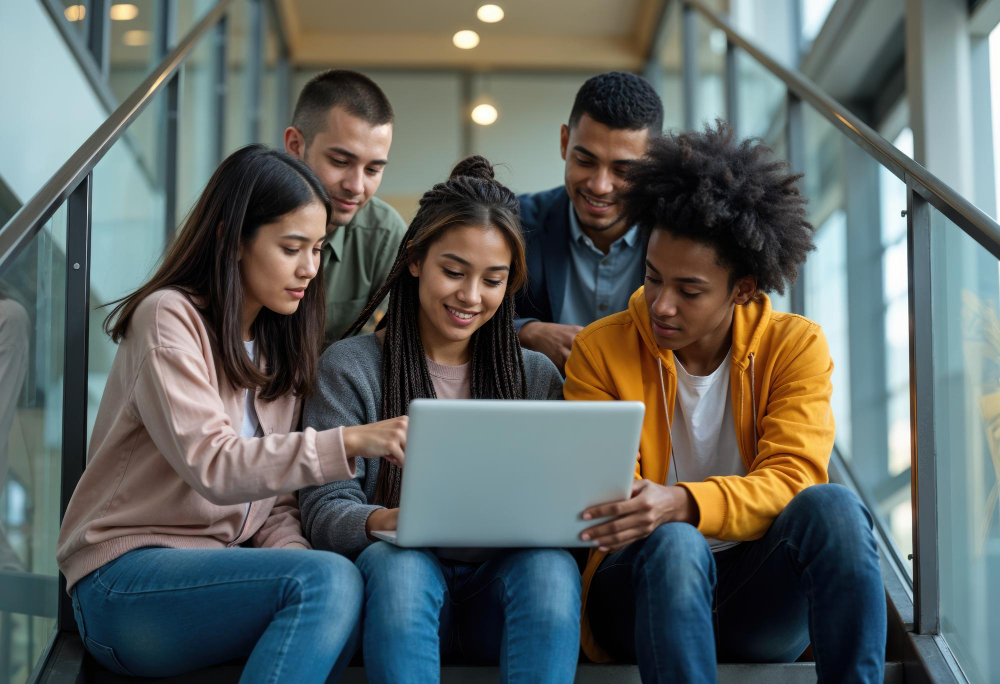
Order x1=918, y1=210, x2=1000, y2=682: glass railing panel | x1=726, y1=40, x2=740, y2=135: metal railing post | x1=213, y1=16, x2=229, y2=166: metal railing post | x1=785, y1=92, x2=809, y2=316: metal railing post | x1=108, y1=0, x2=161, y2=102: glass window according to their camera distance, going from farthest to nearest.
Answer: x1=213, y1=16, x2=229, y2=166: metal railing post → x1=108, y1=0, x2=161, y2=102: glass window → x1=726, y1=40, x2=740, y2=135: metal railing post → x1=785, y1=92, x2=809, y2=316: metal railing post → x1=918, y1=210, x2=1000, y2=682: glass railing panel

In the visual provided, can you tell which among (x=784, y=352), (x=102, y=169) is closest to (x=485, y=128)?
(x=102, y=169)

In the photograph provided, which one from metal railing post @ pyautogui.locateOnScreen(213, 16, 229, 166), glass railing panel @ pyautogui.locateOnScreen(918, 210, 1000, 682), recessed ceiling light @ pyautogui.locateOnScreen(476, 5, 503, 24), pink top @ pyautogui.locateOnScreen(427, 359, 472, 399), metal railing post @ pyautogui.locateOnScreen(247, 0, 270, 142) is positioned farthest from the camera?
recessed ceiling light @ pyautogui.locateOnScreen(476, 5, 503, 24)

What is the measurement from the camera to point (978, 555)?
1549 mm

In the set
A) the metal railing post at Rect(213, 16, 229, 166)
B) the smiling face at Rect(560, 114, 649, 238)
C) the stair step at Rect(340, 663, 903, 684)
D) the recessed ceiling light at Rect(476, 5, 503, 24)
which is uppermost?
the recessed ceiling light at Rect(476, 5, 503, 24)

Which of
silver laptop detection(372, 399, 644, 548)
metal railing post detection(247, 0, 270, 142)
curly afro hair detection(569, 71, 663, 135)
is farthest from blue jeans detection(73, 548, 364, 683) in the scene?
metal railing post detection(247, 0, 270, 142)

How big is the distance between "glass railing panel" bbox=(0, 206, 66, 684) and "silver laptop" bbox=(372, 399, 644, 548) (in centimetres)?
55

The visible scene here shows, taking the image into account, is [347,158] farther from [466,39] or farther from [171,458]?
[466,39]

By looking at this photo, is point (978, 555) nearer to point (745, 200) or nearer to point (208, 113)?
point (745, 200)

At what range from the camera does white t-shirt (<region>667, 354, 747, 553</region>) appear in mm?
1758

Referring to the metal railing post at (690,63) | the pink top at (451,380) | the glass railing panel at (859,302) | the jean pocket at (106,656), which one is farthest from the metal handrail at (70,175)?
the metal railing post at (690,63)

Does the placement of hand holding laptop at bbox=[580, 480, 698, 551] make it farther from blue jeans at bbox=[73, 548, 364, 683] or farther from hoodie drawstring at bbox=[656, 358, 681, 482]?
blue jeans at bbox=[73, 548, 364, 683]

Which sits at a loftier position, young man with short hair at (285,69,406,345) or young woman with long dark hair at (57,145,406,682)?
young man with short hair at (285,69,406,345)

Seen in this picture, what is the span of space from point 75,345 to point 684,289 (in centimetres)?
97

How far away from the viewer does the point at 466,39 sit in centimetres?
621
